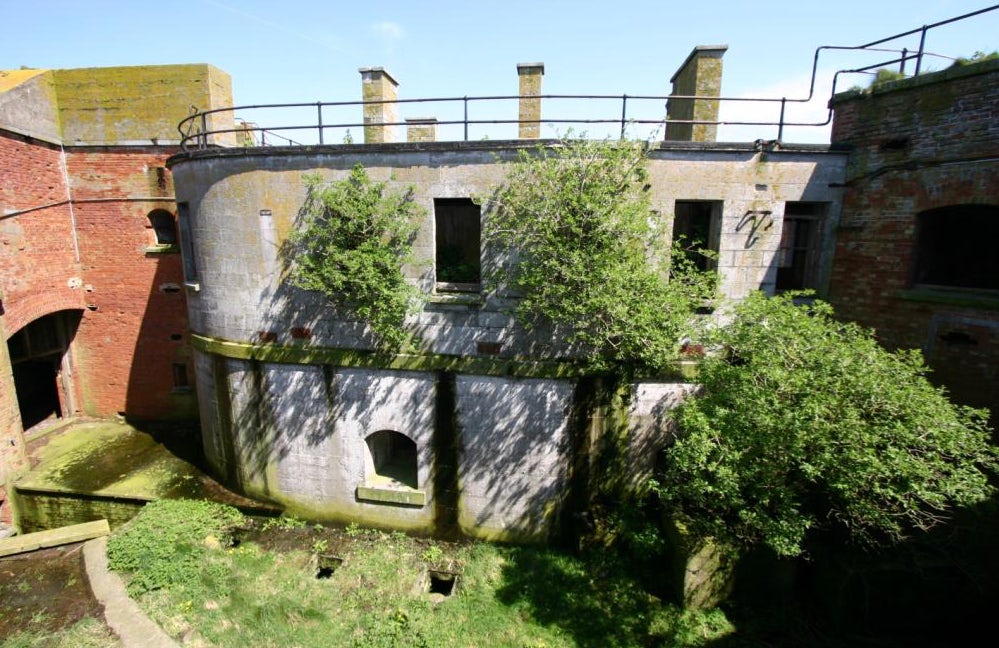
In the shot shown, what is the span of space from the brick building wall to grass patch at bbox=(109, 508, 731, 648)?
227 inches

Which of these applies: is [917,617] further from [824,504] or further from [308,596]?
[308,596]

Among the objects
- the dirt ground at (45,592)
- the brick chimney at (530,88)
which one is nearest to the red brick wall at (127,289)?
the dirt ground at (45,592)

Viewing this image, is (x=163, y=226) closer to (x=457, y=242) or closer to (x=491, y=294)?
(x=457, y=242)

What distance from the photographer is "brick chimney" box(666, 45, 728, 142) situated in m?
9.62

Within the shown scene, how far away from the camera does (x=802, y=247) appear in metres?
9.02

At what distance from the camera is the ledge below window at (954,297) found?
22.9 ft

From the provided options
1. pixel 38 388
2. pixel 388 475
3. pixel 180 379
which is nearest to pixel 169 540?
pixel 388 475

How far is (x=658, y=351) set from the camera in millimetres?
7352

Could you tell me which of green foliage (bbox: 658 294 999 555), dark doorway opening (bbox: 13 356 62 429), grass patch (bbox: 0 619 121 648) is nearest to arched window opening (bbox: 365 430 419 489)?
grass patch (bbox: 0 619 121 648)

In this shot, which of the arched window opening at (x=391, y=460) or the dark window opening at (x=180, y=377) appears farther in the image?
the dark window opening at (x=180, y=377)

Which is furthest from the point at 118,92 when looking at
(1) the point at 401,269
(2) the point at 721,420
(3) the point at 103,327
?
(2) the point at 721,420

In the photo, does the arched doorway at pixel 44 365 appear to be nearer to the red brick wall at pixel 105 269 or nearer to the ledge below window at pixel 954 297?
the red brick wall at pixel 105 269

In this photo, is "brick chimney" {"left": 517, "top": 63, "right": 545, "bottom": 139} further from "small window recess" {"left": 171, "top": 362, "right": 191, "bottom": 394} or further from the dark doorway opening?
the dark doorway opening

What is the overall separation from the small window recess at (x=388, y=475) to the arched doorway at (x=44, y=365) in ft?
36.4
